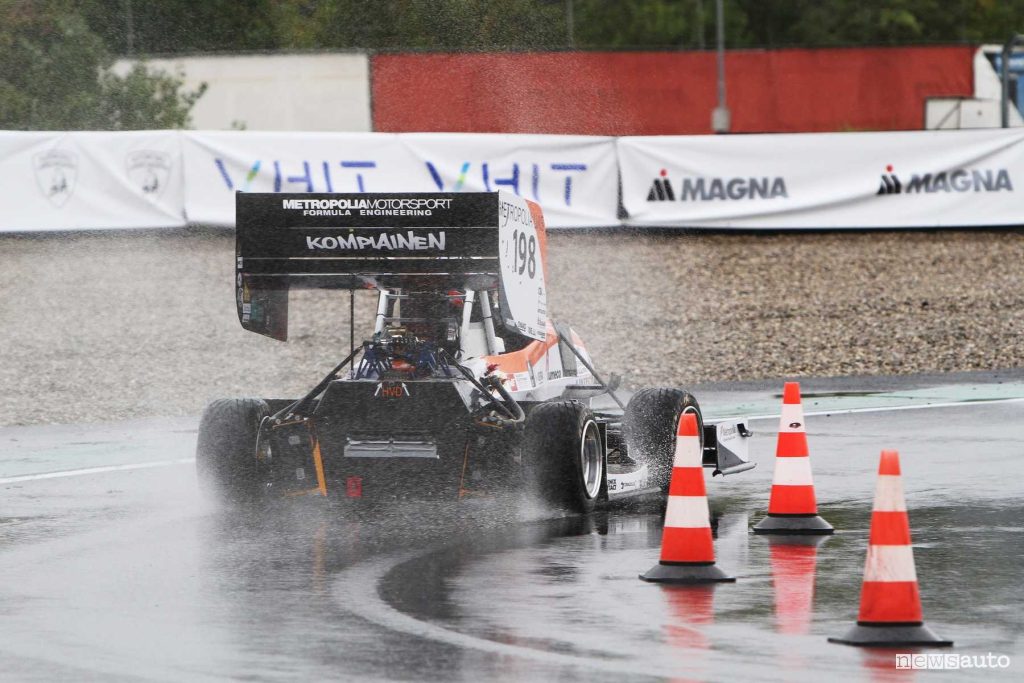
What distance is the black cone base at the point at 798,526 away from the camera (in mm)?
10172

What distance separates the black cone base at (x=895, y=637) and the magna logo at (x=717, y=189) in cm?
1776

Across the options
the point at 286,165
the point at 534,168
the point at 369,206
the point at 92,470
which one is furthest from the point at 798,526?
the point at 286,165

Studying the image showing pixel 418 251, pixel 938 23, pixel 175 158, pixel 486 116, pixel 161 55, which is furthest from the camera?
pixel 938 23

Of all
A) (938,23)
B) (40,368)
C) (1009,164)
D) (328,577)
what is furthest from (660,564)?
(938,23)

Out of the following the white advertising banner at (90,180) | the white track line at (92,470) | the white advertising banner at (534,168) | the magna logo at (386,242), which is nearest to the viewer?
the magna logo at (386,242)

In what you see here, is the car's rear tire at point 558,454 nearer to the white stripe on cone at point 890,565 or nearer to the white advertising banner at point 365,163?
the white stripe on cone at point 890,565

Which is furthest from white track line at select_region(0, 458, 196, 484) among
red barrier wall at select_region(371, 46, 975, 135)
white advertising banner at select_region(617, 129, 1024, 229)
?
red barrier wall at select_region(371, 46, 975, 135)

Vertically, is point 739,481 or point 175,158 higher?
point 175,158

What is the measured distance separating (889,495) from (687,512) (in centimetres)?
139

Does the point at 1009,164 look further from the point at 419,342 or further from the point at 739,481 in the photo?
the point at 419,342

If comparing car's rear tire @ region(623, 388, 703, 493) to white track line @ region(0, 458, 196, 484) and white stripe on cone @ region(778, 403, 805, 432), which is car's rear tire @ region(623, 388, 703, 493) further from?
white track line @ region(0, 458, 196, 484)

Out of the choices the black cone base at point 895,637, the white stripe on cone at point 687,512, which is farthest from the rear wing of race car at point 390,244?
the black cone base at point 895,637

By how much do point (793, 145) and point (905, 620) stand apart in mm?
18150

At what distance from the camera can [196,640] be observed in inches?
300
